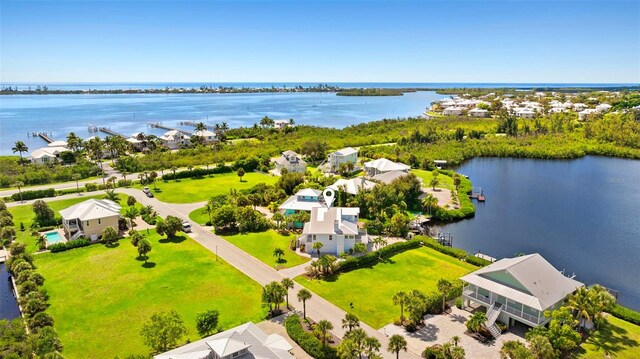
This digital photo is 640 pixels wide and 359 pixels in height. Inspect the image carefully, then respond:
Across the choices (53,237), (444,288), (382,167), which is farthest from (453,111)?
(53,237)

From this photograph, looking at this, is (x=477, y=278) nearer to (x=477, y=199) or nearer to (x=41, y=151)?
(x=477, y=199)

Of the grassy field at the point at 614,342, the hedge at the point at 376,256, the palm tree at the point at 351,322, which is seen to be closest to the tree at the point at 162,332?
the palm tree at the point at 351,322

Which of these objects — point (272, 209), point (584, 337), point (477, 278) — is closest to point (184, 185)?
point (272, 209)

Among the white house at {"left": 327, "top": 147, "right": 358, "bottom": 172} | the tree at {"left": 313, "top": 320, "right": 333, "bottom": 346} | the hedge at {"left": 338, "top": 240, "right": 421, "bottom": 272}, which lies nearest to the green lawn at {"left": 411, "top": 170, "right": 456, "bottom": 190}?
the white house at {"left": 327, "top": 147, "right": 358, "bottom": 172}

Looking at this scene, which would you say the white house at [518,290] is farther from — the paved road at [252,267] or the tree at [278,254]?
the tree at [278,254]

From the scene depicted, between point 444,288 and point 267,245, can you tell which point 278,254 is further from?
point 444,288

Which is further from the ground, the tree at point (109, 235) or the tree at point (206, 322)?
the tree at point (206, 322)

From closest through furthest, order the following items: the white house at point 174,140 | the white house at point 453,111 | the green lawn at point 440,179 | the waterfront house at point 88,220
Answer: the waterfront house at point 88,220
the green lawn at point 440,179
the white house at point 174,140
the white house at point 453,111
